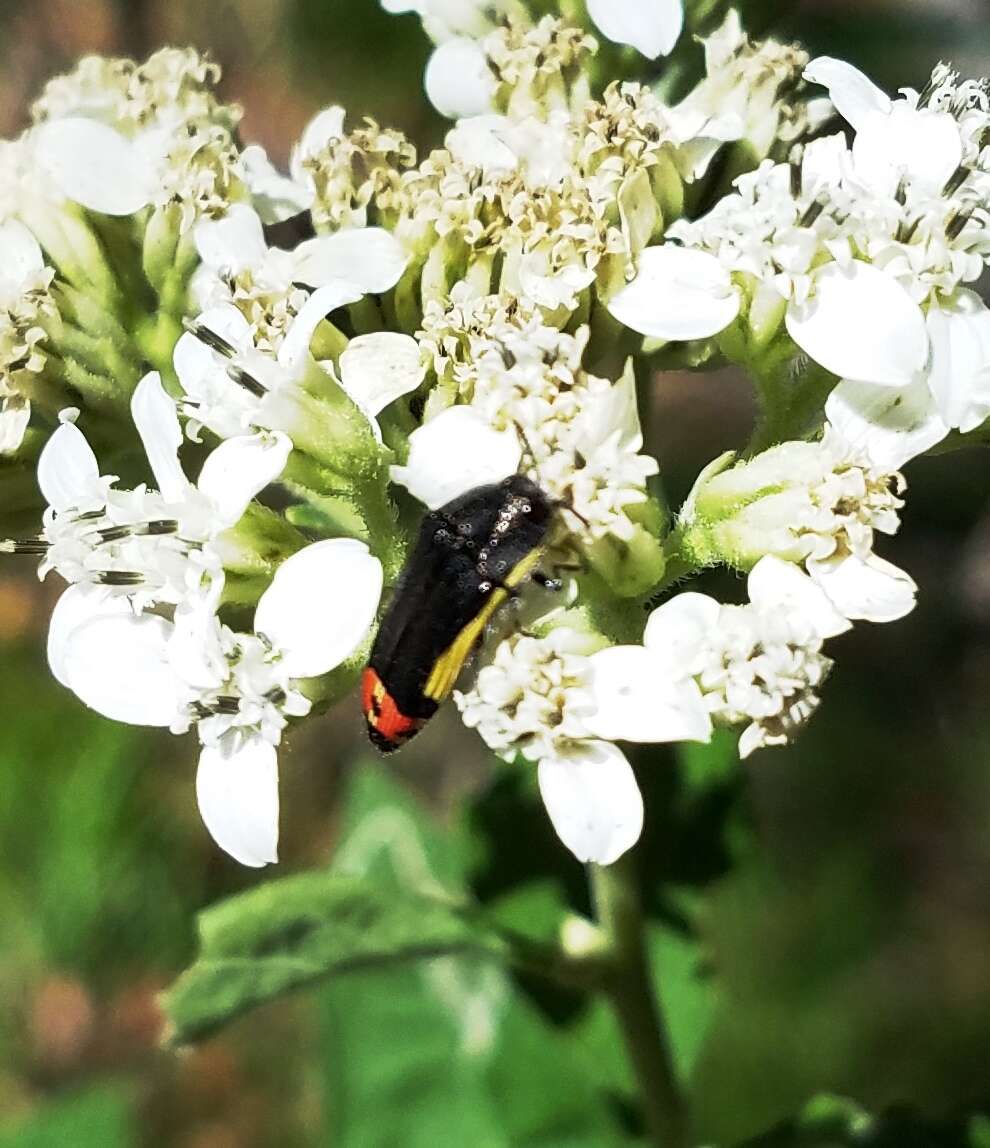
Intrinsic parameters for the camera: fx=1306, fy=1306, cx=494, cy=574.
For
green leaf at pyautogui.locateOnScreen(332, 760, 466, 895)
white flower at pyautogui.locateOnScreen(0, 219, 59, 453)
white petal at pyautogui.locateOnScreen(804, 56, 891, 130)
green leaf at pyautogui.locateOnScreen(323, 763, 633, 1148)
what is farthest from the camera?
green leaf at pyautogui.locateOnScreen(332, 760, 466, 895)

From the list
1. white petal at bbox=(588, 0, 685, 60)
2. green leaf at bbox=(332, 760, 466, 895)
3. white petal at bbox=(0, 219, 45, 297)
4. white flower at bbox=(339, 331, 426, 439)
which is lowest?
green leaf at bbox=(332, 760, 466, 895)

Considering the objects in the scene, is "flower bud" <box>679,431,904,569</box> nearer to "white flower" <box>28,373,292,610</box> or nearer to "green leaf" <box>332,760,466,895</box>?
"white flower" <box>28,373,292,610</box>

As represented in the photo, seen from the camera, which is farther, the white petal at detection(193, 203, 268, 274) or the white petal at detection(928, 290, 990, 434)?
the white petal at detection(193, 203, 268, 274)

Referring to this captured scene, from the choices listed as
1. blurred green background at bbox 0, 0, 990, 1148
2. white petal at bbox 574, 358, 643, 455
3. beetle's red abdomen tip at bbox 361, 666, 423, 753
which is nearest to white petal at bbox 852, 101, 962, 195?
white petal at bbox 574, 358, 643, 455

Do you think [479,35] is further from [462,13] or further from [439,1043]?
[439,1043]

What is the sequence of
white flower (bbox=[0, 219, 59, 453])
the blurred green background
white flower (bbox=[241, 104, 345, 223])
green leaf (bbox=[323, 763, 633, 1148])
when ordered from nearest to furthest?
white flower (bbox=[0, 219, 59, 453])
white flower (bbox=[241, 104, 345, 223])
green leaf (bbox=[323, 763, 633, 1148])
the blurred green background

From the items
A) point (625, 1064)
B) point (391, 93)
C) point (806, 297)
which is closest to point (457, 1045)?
point (625, 1064)

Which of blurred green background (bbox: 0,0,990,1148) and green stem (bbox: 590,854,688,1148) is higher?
green stem (bbox: 590,854,688,1148)
